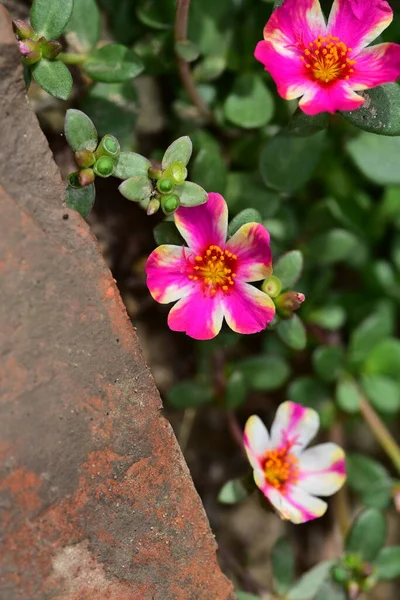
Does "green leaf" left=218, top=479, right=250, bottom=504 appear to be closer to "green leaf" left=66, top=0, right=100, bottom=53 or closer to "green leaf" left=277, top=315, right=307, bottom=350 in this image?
"green leaf" left=277, top=315, right=307, bottom=350

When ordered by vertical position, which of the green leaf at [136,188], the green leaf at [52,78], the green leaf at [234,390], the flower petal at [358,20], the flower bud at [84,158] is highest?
the flower petal at [358,20]

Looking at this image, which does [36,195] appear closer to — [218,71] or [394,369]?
[218,71]

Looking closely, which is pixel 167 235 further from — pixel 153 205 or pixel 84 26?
pixel 84 26

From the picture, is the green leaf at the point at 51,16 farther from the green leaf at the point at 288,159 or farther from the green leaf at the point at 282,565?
the green leaf at the point at 282,565

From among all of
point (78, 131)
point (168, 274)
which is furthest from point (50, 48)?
point (168, 274)

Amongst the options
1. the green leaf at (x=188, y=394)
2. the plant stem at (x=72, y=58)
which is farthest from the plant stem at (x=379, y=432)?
the plant stem at (x=72, y=58)
